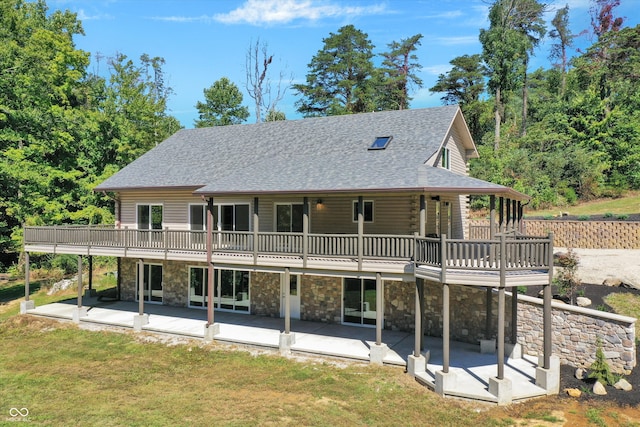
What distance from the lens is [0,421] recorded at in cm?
964

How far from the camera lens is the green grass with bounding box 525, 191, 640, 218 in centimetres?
2947

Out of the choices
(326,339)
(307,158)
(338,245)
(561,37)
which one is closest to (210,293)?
(326,339)

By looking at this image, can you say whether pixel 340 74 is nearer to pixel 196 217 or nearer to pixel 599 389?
pixel 196 217

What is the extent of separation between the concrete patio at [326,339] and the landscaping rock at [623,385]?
197 cm

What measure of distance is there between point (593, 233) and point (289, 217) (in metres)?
18.1

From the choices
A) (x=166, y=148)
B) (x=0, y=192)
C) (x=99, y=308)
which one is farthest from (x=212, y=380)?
(x=0, y=192)

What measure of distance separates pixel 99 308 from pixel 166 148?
9030mm

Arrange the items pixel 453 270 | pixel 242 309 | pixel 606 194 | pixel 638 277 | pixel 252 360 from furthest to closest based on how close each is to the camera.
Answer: pixel 606 194 < pixel 242 309 < pixel 638 277 < pixel 252 360 < pixel 453 270

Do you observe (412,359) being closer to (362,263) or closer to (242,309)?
(362,263)

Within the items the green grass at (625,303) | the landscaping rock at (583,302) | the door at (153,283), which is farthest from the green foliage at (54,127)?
the green grass at (625,303)

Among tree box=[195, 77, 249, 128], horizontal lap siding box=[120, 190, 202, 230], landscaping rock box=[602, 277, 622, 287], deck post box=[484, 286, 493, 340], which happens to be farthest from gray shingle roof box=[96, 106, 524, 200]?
tree box=[195, 77, 249, 128]

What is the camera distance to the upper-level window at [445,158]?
57.9ft

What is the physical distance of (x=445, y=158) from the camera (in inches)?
714

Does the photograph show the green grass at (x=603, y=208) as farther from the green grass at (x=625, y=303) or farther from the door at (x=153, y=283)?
the door at (x=153, y=283)
